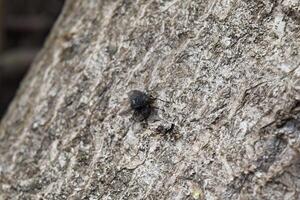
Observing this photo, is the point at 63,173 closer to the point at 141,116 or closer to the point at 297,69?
the point at 141,116

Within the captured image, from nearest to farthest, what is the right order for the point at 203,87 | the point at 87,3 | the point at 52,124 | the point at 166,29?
the point at 203,87
the point at 166,29
the point at 52,124
the point at 87,3

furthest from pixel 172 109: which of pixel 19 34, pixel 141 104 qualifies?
pixel 19 34

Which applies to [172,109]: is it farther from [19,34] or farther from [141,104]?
[19,34]

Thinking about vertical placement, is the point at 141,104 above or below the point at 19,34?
above

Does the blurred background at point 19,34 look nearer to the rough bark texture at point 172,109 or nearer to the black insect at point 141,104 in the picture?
the rough bark texture at point 172,109

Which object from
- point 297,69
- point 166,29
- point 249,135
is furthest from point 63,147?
point 297,69

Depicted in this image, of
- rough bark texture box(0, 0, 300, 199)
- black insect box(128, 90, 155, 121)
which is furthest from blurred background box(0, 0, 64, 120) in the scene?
black insect box(128, 90, 155, 121)
